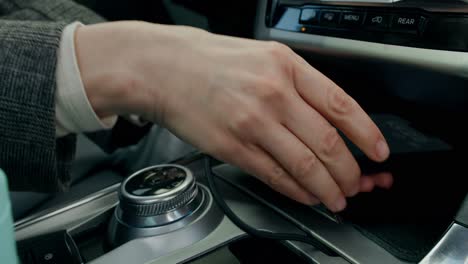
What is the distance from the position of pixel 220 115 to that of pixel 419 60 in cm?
14

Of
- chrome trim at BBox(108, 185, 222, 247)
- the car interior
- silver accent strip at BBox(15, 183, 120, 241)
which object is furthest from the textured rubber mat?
silver accent strip at BBox(15, 183, 120, 241)

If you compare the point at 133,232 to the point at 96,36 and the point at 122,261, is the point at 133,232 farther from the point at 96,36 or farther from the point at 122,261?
the point at 96,36

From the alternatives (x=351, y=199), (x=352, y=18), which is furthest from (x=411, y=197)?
(x=352, y=18)

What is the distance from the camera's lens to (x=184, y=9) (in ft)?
1.83

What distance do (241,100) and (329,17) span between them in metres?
0.11

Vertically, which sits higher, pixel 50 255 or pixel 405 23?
pixel 405 23

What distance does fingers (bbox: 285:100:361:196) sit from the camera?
290mm

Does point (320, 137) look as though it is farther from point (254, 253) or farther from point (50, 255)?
point (50, 255)

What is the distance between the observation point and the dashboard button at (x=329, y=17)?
12.8 inches

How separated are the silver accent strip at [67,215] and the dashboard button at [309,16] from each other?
0.74ft

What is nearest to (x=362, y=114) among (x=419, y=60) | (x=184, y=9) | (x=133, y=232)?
(x=419, y=60)

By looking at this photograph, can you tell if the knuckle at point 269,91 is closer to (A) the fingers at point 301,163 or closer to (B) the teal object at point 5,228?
(A) the fingers at point 301,163

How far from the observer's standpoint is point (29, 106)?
0.99 feet

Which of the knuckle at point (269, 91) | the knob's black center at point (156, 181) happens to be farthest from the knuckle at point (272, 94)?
the knob's black center at point (156, 181)
